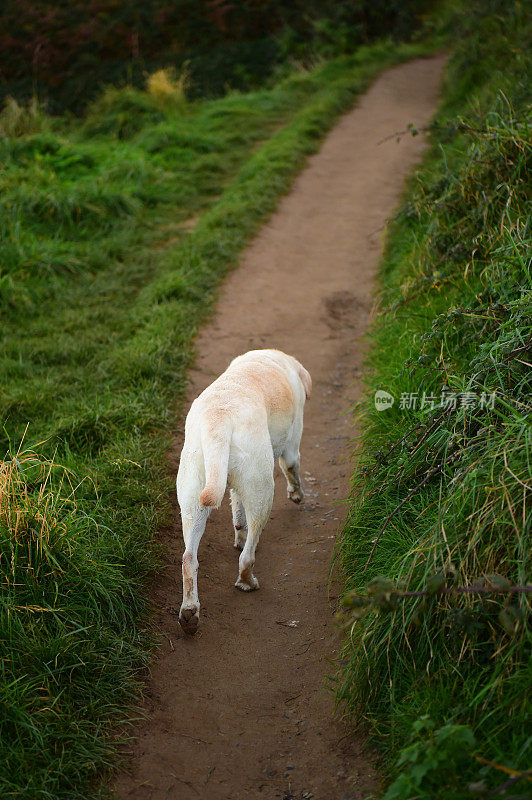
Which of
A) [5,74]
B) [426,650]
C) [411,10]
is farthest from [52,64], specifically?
[426,650]

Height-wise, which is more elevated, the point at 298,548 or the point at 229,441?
the point at 229,441

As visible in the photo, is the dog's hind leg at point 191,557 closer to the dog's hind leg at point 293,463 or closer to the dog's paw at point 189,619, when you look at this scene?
the dog's paw at point 189,619

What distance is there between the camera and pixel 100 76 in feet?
58.2

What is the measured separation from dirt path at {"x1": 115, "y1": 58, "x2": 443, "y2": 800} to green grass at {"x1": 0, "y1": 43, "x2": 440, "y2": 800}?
0.78 ft

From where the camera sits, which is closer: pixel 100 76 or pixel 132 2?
pixel 100 76

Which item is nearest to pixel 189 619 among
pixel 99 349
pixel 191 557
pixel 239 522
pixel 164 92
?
pixel 191 557

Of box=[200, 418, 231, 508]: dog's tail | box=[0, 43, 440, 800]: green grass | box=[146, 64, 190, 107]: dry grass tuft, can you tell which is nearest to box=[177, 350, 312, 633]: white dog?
box=[200, 418, 231, 508]: dog's tail

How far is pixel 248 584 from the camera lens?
165 inches

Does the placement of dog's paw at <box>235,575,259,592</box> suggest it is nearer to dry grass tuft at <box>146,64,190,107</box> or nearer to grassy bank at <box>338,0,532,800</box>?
grassy bank at <box>338,0,532,800</box>

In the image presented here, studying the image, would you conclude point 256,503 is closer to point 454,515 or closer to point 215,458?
point 215,458

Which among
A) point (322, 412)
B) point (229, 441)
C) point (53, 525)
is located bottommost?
point (322, 412)

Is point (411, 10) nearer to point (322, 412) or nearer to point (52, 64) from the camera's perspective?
point (52, 64)

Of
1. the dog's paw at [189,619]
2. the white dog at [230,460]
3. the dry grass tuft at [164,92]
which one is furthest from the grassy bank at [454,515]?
the dry grass tuft at [164,92]

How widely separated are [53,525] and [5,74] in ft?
56.5
